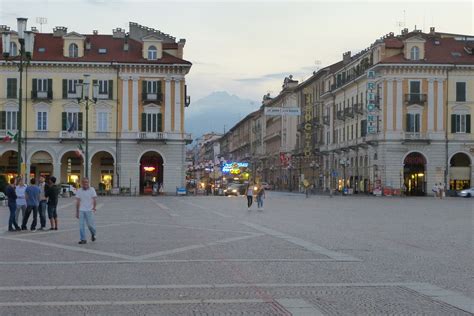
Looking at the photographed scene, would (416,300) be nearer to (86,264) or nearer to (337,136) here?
(86,264)

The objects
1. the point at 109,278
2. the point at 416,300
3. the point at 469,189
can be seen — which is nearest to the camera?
the point at 416,300

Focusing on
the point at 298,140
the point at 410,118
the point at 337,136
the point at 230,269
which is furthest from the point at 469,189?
the point at 230,269

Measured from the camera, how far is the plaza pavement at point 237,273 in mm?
10367

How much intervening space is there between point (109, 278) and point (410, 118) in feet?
227

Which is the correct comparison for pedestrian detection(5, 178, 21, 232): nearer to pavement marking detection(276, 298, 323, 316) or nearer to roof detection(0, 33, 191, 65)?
pavement marking detection(276, 298, 323, 316)

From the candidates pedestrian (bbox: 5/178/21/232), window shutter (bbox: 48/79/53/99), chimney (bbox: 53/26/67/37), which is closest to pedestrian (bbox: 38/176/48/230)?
pedestrian (bbox: 5/178/21/232)

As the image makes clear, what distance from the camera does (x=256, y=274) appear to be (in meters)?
13.6

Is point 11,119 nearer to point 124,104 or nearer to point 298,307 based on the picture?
point 124,104

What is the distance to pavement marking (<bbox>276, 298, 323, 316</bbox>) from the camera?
977 centimetres

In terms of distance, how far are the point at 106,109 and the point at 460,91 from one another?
36264 mm

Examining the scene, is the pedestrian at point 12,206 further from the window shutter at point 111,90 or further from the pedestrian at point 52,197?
the window shutter at point 111,90

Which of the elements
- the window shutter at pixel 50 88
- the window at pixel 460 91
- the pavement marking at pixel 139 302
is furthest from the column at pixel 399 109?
the pavement marking at pixel 139 302

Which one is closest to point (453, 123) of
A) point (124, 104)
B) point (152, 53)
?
point (152, 53)

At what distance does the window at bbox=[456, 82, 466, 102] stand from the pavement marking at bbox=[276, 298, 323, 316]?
7213 centimetres
